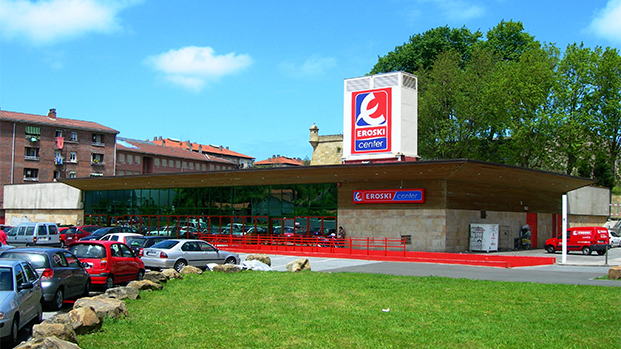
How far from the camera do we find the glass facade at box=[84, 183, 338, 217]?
39.2 meters

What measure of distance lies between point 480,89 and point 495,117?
3.10m

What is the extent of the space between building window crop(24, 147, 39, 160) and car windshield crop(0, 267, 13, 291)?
70.3 metres

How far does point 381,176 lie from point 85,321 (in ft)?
87.2

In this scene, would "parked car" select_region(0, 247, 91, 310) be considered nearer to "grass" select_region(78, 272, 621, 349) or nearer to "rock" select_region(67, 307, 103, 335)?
"grass" select_region(78, 272, 621, 349)

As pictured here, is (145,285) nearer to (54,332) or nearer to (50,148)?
(54,332)

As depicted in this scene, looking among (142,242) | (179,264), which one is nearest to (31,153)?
(142,242)

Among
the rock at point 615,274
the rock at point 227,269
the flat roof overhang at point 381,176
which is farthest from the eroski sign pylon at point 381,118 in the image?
the rock at point 227,269

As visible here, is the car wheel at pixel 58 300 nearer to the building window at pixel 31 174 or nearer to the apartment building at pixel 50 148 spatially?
the apartment building at pixel 50 148

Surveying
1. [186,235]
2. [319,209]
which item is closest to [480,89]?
[319,209]

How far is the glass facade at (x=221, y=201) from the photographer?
39156 millimetres

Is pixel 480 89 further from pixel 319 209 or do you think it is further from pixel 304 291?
pixel 304 291

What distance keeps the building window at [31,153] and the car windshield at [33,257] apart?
66.8 m

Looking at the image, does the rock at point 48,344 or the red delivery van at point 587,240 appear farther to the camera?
the red delivery van at point 587,240

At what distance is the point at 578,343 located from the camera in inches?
345
